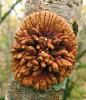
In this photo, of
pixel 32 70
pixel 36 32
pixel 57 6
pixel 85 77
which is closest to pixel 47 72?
pixel 32 70

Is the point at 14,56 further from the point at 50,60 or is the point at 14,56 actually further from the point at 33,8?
the point at 33,8

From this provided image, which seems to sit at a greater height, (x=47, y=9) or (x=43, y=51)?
(x=47, y=9)

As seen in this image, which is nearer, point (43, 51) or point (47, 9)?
point (43, 51)
